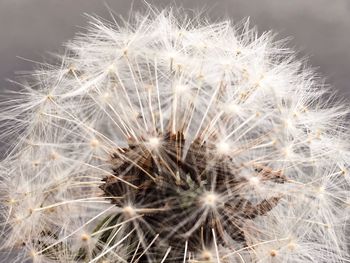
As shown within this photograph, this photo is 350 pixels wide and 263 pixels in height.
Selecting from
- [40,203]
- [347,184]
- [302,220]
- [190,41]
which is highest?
[190,41]

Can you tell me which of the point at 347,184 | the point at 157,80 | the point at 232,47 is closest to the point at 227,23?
the point at 232,47

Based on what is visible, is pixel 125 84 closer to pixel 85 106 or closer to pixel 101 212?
pixel 85 106

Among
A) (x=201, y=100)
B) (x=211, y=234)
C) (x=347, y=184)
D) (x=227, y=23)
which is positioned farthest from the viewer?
(x=227, y=23)

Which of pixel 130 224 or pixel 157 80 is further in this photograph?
pixel 157 80

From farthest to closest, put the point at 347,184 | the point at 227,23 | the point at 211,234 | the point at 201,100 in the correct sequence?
1. the point at 227,23
2. the point at 347,184
3. the point at 201,100
4. the point at 211,234

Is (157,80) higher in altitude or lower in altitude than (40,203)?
higher

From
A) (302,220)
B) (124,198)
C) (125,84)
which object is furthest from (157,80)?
(302,220)

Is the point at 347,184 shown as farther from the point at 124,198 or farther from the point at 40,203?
the point at 40,203
